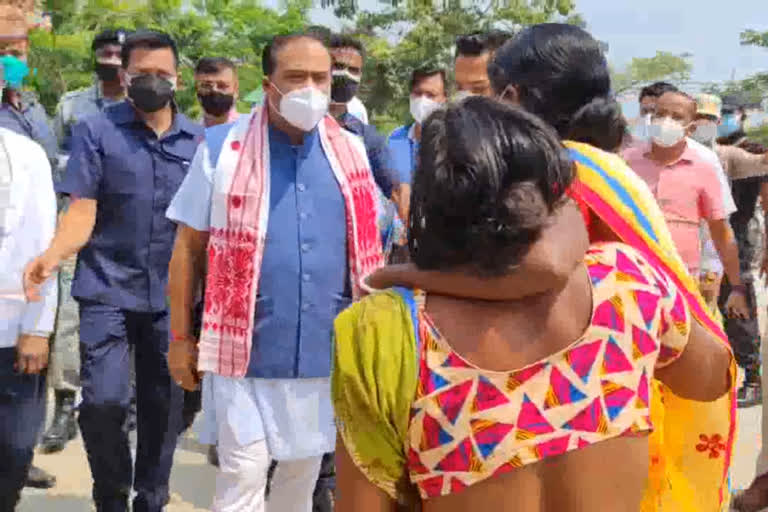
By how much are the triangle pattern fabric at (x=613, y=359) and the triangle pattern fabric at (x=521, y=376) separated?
4.7 inches

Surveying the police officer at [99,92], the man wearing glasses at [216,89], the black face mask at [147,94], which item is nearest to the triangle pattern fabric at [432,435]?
the black face mask at [147,94]

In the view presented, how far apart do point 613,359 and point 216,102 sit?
5073 mm

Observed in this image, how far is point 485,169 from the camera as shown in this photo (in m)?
1.82

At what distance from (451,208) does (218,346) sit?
221cm

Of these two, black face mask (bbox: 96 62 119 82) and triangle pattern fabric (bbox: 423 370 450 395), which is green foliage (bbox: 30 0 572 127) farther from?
triangle pattern fabric (bbox: 423 370 450 395)

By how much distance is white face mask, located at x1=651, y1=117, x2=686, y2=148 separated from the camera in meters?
6.07

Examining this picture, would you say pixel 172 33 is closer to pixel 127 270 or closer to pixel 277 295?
pixel 127 270

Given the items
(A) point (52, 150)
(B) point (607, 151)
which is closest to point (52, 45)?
(A) point (52, 150)

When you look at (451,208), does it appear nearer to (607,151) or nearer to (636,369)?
(636,369)

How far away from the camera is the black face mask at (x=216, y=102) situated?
6.75 m

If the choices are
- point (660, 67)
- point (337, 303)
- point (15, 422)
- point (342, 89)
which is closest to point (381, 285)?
point (337, 303)

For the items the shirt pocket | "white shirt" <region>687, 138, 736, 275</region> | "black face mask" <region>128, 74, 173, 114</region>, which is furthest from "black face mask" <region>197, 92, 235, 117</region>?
the shirt pocket

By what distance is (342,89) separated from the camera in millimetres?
6230

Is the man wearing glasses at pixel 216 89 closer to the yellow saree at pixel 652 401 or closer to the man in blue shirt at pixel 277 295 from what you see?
the man in blue shirt at pixel 277 295
